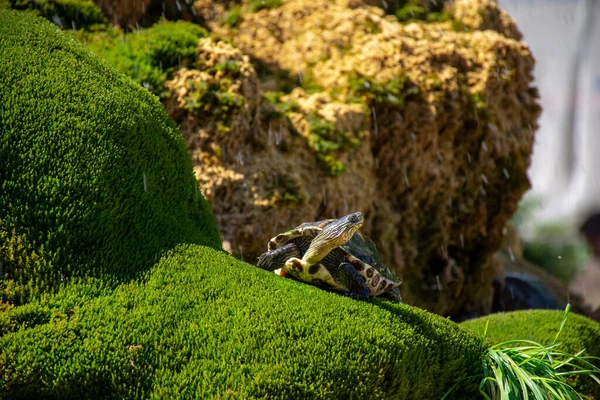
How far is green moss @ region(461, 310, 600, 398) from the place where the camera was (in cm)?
457

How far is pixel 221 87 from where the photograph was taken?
536 cm

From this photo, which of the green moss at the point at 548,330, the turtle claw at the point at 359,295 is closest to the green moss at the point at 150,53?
the turtle claw at the point at 359,295

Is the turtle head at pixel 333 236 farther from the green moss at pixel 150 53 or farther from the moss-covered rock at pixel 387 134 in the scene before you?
the green moss at pixel 150 53

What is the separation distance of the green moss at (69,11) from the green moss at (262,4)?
1733 mm

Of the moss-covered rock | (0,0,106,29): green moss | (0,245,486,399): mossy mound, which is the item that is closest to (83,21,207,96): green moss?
(0,0,106,29): green moss

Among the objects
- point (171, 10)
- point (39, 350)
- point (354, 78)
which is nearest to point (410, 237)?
point (354, 78)

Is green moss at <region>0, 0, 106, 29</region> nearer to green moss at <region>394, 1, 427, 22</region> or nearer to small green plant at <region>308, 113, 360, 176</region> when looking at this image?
small green plant at <region>308, 113, 360, 176</region>

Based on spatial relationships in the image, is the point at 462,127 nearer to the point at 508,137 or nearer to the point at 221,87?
the point at 508,137

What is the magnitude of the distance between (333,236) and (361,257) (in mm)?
505

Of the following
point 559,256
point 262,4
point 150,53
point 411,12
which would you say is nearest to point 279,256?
point 150,53

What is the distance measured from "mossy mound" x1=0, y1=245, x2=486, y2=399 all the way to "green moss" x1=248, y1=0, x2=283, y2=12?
4272mm

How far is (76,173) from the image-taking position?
3057 millimetres

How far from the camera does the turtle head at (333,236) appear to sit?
3.22 meters

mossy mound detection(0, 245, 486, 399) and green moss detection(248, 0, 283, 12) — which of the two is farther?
green moss detection(248, 0, 283, 12)
